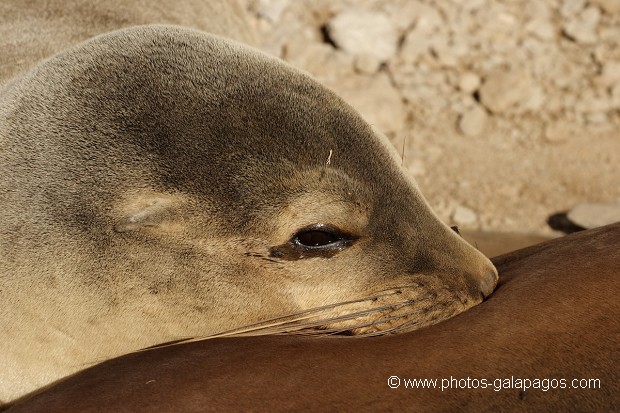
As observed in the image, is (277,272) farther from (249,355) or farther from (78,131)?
(78,131)

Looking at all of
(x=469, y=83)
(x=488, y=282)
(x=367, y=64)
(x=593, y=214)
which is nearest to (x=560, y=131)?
(x=469, y=83)

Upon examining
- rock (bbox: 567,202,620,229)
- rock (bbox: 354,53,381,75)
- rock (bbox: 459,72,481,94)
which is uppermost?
rock (bbox: 354,53,381,75)

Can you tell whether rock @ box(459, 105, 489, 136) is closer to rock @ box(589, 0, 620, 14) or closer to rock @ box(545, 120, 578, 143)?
rock @ box(545, 120, 578, 143)

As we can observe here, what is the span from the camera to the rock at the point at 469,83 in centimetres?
565

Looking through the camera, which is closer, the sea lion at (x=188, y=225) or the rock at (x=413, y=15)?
the sea lion at (x=188, y=225)

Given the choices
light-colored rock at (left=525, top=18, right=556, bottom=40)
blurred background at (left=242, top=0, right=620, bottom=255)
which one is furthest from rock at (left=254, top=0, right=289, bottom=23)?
light-colored rock at (left=525, top=18, right=556, bottom=40)

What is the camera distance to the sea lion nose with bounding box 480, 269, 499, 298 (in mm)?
2635

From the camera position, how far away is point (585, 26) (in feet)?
19.4

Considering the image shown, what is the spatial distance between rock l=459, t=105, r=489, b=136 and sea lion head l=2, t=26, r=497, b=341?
2.86m

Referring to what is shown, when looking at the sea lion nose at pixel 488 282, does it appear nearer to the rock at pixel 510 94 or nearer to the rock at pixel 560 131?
the rock at pixel 560 131

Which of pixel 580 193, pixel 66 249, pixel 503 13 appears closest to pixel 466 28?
pixel 503 13

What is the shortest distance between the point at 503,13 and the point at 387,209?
389 cm

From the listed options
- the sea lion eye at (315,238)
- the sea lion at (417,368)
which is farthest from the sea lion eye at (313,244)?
the sea lion at (417,368)

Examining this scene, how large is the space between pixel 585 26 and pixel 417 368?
4456mm
